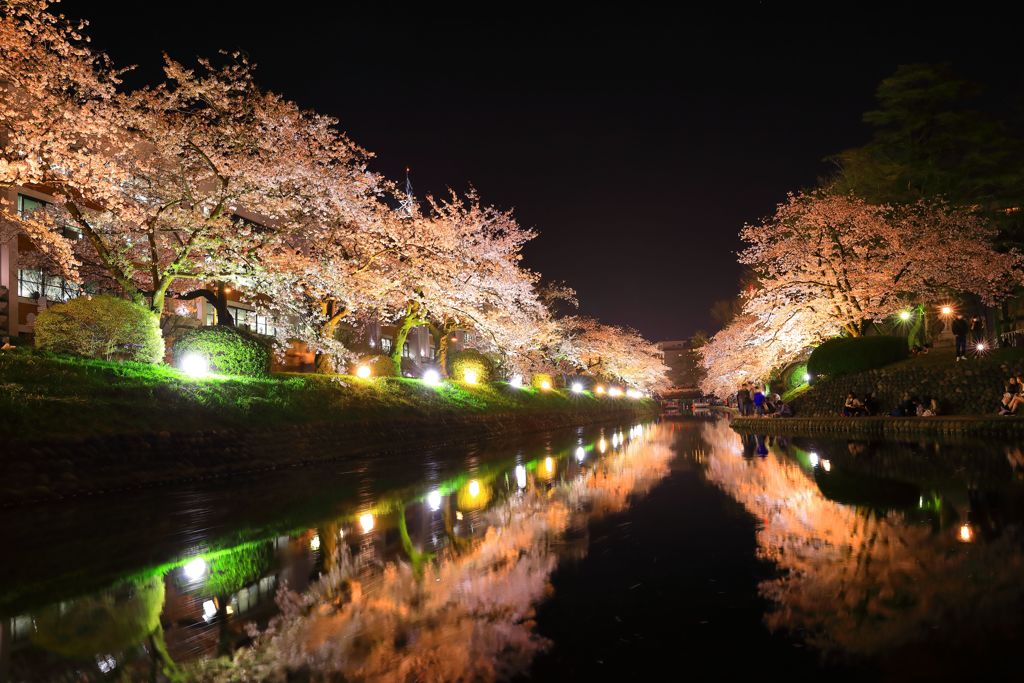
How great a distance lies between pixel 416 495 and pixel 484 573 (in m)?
5.07

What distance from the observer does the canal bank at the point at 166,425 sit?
11.2m

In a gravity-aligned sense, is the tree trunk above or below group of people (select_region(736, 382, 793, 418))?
above

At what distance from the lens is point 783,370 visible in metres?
42.4

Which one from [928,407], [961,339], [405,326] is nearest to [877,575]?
[928,407]

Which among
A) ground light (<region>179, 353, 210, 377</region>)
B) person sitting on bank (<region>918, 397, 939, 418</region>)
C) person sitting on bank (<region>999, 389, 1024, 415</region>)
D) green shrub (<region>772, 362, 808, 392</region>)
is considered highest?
ground light (<region>179, 353, 210, 377</region>)

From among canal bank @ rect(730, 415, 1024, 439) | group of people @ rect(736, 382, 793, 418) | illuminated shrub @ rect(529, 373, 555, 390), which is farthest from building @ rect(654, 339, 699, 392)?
canal bank @ rect(730, 415, 1024, 439)

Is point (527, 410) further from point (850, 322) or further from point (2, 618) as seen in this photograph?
point (2, 618)

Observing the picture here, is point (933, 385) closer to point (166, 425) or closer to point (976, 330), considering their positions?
point (976, 330)

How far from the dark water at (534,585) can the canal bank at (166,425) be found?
1953 mm

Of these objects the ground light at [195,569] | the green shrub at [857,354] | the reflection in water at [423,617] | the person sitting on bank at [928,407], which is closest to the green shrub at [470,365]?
the green shrub at [857,354]

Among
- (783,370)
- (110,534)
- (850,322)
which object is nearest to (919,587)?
(110,534)

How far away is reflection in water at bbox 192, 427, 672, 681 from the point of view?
3.47 m

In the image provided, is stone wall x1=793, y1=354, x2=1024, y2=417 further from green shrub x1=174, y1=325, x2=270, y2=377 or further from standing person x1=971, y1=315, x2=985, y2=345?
green shrub x1=174, y1=325, x2=270, y2=377

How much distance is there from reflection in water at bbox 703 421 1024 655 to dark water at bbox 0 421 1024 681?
2 cm
